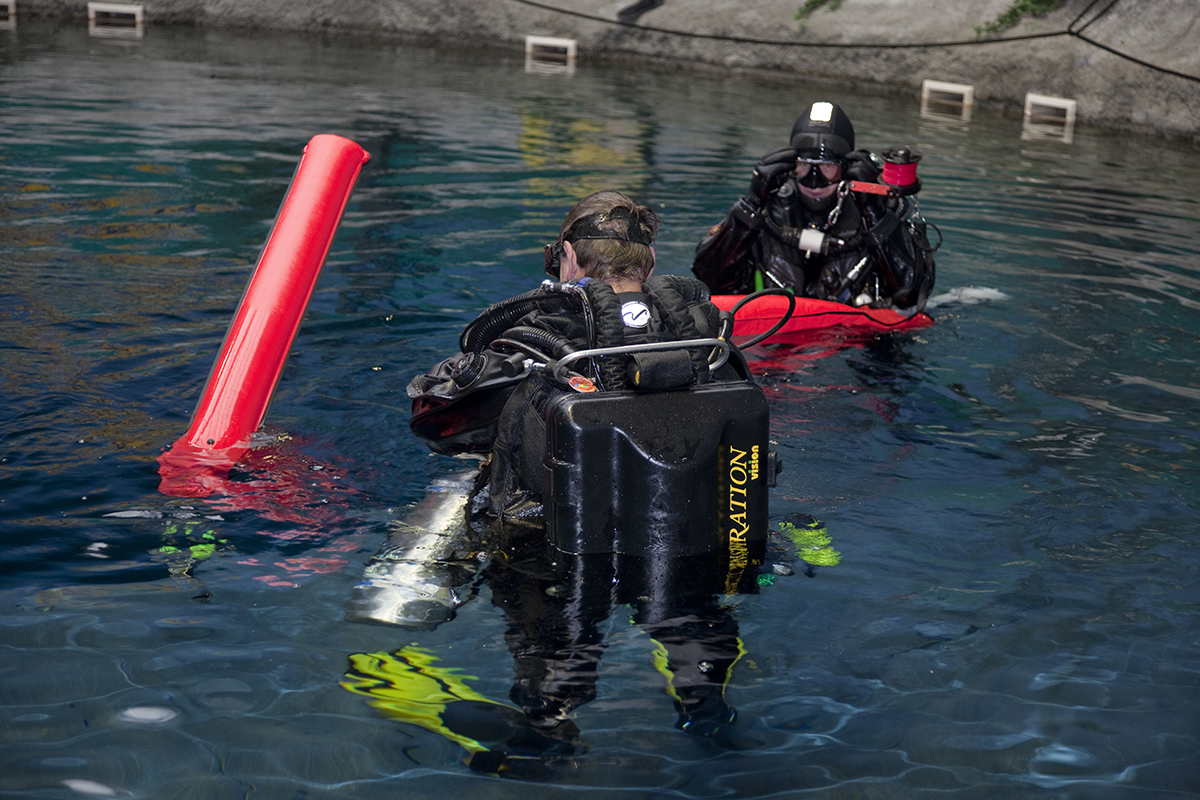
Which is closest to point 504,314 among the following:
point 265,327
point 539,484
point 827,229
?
point 539,484

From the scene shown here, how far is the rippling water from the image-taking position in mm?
2539

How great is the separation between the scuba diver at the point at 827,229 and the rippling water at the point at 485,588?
0.45 metres

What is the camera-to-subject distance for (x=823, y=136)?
5691 millimetres

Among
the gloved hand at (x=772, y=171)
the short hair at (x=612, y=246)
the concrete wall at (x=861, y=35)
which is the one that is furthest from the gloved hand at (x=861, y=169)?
the concrete wall at (x=861, y=35)

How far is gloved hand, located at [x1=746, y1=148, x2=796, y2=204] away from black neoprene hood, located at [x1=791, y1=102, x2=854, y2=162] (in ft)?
0.29

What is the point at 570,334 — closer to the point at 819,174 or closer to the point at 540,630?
the point at 540,630

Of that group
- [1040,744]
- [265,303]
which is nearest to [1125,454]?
[1040,744]

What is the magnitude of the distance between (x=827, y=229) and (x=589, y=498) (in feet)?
12.2

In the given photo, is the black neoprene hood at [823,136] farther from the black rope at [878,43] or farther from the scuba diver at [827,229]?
the black rope at [878,43]

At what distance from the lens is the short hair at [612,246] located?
2.84m

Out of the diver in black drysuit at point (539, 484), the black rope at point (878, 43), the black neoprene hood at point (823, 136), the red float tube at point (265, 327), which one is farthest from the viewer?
the black rope at point (878, 43)

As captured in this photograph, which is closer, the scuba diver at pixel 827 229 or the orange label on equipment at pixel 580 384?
the orange label on equipment at pixel 580 384

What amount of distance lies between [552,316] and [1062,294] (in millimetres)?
5179

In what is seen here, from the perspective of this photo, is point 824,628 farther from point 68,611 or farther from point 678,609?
point 68,611
